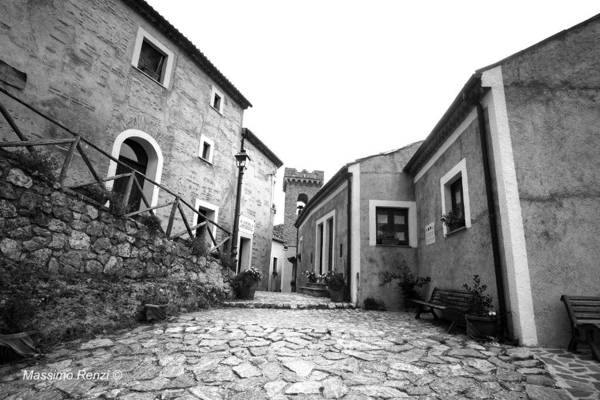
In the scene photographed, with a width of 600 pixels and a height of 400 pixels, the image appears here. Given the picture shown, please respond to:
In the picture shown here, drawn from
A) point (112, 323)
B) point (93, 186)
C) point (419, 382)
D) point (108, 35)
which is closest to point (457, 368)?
point (419, 382)

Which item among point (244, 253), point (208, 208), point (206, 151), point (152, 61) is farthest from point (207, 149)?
point (244, 253)

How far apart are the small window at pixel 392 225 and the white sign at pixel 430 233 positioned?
93 centimetres

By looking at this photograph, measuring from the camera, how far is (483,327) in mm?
4055

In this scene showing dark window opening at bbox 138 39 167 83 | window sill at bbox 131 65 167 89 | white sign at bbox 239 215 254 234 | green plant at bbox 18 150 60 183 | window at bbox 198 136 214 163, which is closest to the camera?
green plant at bbox 18 150 60 183

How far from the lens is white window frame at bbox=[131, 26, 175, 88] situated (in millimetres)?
8094

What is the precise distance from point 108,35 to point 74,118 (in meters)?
2.58

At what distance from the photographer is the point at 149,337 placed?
4.01 m

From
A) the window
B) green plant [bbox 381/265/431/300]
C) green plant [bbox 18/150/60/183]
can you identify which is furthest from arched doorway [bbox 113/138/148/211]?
green plant [bbox 381/265/431/300]

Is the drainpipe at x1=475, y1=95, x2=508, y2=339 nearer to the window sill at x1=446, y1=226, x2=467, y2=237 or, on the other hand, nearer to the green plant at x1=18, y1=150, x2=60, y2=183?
the window sill at x1=446, y1=226, x2=467, y2=237

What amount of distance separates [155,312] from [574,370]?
18.9ft

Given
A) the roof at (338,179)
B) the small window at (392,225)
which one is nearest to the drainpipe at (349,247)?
the roof at (338,179)

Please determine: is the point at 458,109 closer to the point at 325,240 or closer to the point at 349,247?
the point at 349,247

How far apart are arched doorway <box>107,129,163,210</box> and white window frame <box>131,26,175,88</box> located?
190 centimetres

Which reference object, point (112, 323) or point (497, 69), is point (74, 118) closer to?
point (112, 323)
